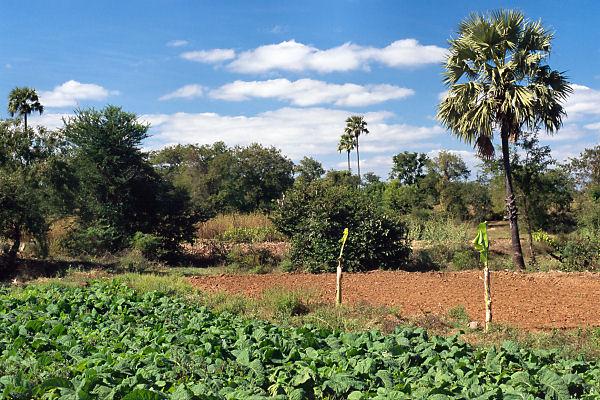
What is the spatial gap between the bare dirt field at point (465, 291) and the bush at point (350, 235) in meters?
1.27

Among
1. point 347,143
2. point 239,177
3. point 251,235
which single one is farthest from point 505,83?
point 347,143

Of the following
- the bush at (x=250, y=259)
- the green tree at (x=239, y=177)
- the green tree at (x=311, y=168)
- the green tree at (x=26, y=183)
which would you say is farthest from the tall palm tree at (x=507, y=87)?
the green tree at (x=311, y=168)

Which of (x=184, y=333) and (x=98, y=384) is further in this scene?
(x=184, y=333)

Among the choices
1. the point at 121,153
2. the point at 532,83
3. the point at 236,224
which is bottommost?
the point at 236,224

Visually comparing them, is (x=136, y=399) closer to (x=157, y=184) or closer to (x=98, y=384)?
(x=98, y=384)

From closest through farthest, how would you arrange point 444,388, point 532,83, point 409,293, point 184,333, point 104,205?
point 444,388 < point 184,333 < point 409,293 < point 532,83 < point 104,205

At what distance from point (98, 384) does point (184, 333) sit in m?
2.31

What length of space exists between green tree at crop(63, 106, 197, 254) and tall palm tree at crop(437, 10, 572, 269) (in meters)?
10.3

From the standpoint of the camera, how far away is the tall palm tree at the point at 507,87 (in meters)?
16.9

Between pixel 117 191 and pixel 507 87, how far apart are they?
13.2 metres

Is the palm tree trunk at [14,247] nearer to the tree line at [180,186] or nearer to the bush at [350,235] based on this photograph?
the tree line at [180,186]

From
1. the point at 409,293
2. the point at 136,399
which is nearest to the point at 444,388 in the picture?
the point at 136,399

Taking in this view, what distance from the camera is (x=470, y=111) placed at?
17.4m

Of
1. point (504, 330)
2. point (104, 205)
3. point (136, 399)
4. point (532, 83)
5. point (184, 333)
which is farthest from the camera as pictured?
point (104, 205)
